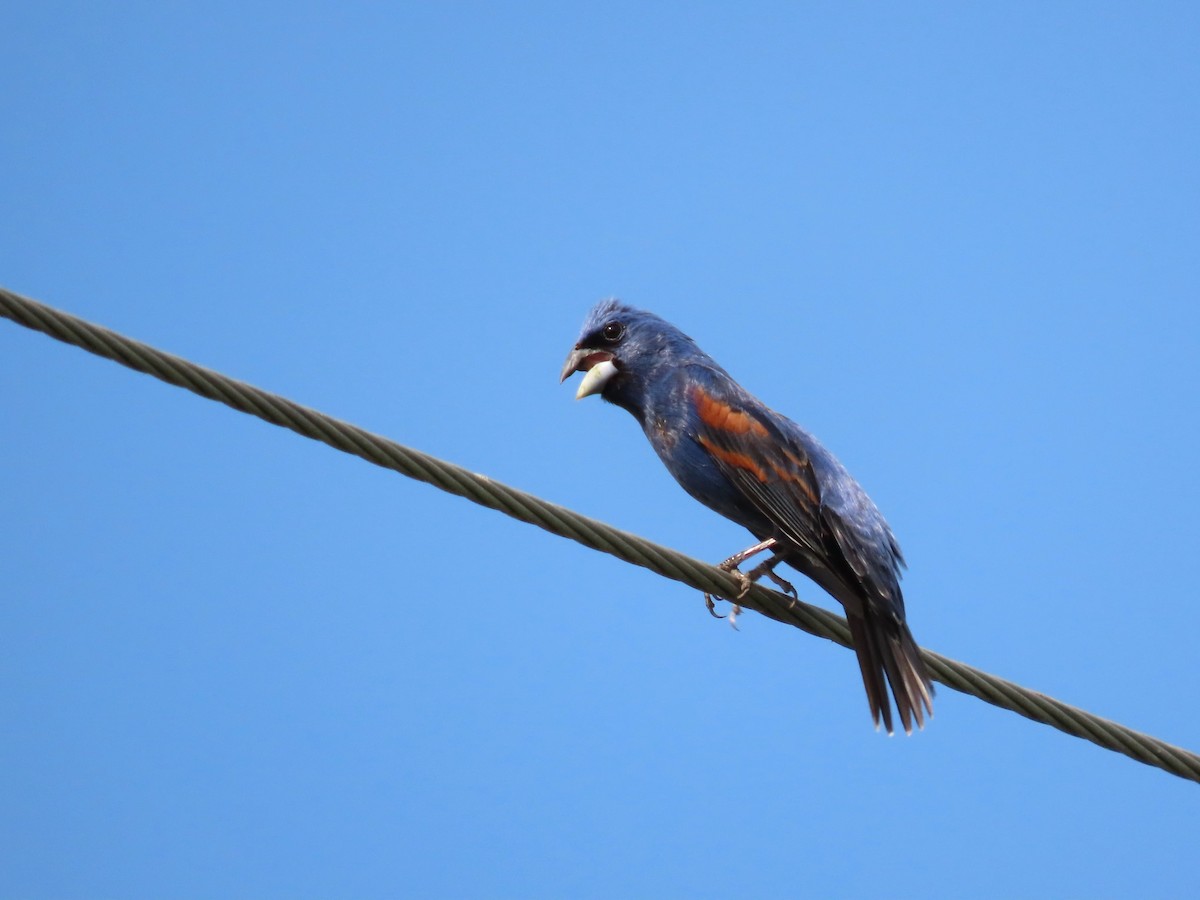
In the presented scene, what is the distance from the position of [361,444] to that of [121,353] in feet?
2.70

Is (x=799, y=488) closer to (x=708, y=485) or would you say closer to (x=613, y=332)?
(x=708, y=485)

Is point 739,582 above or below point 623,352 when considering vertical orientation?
below

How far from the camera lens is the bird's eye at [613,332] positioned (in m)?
8.09

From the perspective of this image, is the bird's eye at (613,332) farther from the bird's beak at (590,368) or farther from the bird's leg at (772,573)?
the bird's leg at (772,573)

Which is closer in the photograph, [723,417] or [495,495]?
[495,495]

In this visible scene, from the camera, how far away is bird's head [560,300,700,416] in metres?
7.80

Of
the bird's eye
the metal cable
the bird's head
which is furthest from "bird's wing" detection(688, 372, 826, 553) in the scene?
the metal cable

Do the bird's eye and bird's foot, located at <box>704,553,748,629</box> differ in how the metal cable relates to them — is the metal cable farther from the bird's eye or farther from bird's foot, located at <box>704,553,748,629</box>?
the bird's eye

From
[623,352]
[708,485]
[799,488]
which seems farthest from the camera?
[623,352]

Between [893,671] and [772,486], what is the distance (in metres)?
1.16

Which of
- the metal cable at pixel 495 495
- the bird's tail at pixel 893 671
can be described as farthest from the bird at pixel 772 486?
the metal cable at pixel 495 495

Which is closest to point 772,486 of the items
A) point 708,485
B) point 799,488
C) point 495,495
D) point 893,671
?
point 799,488

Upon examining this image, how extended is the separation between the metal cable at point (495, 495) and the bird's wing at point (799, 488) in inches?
38.3

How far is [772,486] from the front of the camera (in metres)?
6.79
